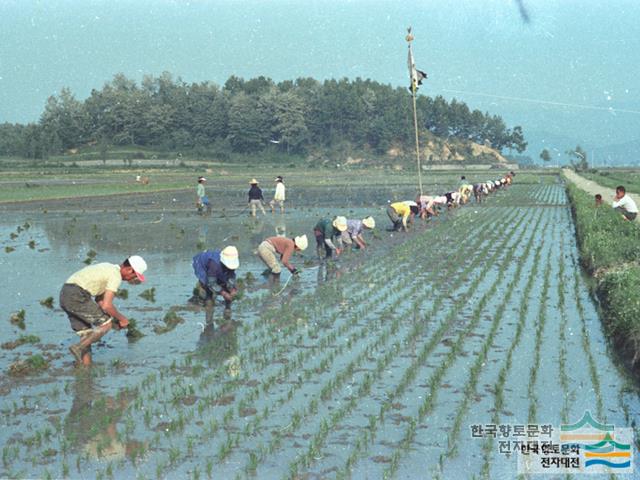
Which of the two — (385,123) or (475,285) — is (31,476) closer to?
(475,285)

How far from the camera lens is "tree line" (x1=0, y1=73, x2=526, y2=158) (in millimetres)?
101875

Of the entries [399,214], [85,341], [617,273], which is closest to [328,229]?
[617,273]

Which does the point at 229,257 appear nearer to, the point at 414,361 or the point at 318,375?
the point at 318,375

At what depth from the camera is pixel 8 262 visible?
17.8 m

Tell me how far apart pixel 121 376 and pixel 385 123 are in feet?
348

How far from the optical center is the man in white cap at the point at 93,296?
8.49m

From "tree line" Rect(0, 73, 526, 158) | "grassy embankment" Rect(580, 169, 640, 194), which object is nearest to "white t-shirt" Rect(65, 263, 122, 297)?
"grassy embankment" Rect(580, 169, 640, 194)

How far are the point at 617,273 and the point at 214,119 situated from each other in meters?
96.7

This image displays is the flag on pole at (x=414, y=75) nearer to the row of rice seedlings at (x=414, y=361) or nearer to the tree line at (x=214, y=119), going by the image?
the row of rice seedlings at (x=414, y=361)

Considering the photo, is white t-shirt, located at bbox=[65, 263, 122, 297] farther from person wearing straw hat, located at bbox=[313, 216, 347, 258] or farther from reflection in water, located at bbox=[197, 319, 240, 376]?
person wearing straw hat, located at bbox=[313, 216, 347, 258]

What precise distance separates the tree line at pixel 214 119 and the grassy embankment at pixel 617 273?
82363 mm

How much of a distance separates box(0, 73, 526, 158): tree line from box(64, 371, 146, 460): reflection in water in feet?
291

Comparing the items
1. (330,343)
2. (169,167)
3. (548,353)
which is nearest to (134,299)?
(330,343)

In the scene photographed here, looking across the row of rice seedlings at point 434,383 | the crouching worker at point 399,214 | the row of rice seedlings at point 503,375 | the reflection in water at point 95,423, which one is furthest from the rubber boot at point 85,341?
the crouching worker at point 399,214
